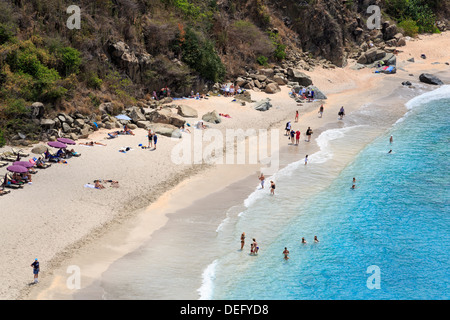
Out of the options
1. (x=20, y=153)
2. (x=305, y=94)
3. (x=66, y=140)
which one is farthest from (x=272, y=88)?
(x=20, y=153)

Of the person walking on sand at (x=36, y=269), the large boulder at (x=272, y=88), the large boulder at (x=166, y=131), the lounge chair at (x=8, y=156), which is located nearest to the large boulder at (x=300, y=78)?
the large boulder at (x=272, y=88)

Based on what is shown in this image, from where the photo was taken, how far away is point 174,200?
86.2 ft

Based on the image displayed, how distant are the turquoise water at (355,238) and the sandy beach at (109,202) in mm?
1961

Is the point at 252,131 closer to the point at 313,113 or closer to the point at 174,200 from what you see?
the point at 313,113

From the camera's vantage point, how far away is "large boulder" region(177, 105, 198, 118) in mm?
38688

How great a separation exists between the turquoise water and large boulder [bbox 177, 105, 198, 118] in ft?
36.4

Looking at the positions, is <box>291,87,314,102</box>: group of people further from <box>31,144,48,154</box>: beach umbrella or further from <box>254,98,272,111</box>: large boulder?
<box>31,144,48,154</box>: beach umbrella

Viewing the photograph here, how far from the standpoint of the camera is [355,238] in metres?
23.8

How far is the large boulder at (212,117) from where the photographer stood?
3856cm

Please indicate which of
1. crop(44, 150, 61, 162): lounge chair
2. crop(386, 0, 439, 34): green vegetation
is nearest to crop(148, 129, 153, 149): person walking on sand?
crop(44, 150, 61, 162): lounge chair

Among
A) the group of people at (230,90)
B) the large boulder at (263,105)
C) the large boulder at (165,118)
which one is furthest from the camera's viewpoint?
the group of people at (230,90)

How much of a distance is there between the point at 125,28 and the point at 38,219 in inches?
940

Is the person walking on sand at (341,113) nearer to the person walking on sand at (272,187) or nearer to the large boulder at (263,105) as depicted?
the large boulder at (263,105)

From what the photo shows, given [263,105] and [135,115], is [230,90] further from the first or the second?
[135,115]
